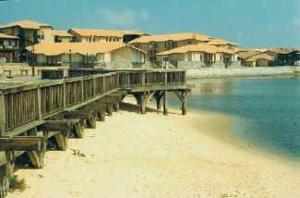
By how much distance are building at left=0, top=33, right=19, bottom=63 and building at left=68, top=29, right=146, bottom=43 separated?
89.7ft

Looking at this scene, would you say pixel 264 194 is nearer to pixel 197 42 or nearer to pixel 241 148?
pixel 241 148

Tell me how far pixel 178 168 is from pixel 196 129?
12.7 m

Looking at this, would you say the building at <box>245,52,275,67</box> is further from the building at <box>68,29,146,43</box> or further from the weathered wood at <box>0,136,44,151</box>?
the weathered wood at <box>0,136,44,151</box>

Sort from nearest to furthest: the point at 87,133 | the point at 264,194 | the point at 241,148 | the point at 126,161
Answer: the point at 264,194, the point at 126,161, the point at 87,133, the point at 241,148

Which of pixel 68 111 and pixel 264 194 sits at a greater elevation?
pixel 68 111

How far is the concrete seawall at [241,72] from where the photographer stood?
4328 inches

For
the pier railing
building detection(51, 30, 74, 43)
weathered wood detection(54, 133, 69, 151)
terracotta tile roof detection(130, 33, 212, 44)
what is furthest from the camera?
terracotta tile roof detection(130, 33, 212, 44)

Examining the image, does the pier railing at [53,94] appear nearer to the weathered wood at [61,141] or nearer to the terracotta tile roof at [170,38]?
the weathered wood at [61,141]

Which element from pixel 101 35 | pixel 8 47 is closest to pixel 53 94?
pixel 8 47

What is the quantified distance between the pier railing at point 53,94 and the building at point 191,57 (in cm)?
7402

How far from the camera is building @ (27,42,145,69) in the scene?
87.1m

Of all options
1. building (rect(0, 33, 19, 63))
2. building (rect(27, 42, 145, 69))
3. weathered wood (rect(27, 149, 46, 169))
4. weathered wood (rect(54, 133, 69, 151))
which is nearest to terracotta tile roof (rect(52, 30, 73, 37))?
building (rect(0, 33, 19, 63))

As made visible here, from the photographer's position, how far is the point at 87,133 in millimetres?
23016

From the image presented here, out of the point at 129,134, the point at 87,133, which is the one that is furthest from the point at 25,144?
the point at 129,134
